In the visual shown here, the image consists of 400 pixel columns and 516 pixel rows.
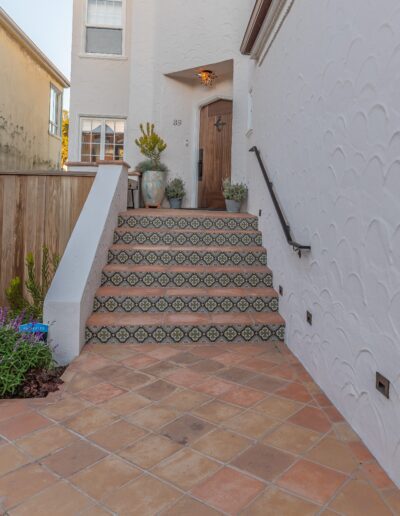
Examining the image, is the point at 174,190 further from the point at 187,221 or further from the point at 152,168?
the point at 187,221

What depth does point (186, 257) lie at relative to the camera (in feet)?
15.0

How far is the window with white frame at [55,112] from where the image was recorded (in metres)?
→ 12.1

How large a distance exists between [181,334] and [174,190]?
4.78 metres

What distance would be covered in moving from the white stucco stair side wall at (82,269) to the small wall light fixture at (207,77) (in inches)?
153

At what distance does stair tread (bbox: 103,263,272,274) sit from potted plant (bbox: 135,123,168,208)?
329cm

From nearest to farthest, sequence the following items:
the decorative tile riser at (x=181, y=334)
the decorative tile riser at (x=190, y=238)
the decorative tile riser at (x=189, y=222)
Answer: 1. the decorative tile riser at (x=181, y=334)
2. the decorative tile riser at (x=190, y=238)
3. the decorative tile riser at (x=189, y=222)

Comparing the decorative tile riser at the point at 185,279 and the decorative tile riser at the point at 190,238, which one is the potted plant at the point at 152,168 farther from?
the decorative tile riser at the point at 185,279

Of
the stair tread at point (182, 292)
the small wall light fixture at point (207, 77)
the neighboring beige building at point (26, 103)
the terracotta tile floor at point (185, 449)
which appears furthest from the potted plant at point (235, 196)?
the neighboring beige building at point (26, 103)

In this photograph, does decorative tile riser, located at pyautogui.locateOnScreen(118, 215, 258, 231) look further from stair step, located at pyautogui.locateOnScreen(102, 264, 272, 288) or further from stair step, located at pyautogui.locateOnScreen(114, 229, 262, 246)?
stair step, located at pyautogui.locateOnScreen(102, 264, 272, 288)

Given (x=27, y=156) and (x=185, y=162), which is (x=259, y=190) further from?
(x=27, y=156)

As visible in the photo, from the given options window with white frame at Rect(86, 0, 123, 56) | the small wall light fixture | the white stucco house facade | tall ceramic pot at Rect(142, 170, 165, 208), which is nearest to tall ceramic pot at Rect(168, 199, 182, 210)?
tall ceramic pot at Rect(142, 170, 165, 208)

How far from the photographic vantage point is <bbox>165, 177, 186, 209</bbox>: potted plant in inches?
312

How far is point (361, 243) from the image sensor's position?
2.16m

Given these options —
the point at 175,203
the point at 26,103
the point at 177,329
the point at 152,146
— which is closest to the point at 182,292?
the point at 177,329
